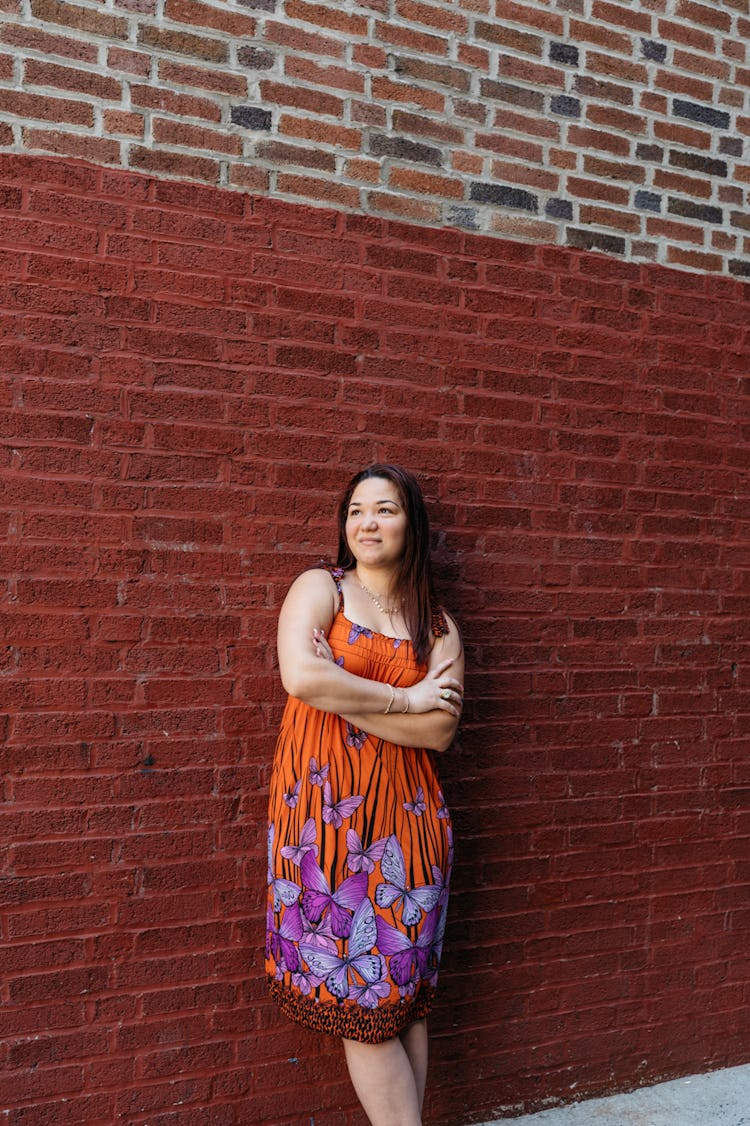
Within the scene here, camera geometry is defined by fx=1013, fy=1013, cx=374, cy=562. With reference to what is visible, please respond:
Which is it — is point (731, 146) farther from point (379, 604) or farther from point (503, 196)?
point (379, 604)

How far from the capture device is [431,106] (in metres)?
3.45

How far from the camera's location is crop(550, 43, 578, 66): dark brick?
366 cm

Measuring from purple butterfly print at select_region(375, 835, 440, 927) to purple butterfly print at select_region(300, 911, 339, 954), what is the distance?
0.50ft

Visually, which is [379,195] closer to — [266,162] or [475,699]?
[266,162]

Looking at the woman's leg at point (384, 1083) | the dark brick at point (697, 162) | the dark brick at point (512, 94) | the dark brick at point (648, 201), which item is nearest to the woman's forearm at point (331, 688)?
the woman's leg at point (384, 1083)

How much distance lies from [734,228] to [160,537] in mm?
2612

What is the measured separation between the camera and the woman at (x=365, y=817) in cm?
281

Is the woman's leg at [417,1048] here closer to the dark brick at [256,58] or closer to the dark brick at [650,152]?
the dark brick at [256,58]

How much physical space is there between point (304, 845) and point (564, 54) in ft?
9.56

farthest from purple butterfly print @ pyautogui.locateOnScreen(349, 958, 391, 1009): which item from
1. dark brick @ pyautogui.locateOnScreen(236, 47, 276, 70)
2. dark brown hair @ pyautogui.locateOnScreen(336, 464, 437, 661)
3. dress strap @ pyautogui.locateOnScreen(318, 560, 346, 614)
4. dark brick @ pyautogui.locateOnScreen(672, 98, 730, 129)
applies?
dark brick @ pyautogui.locateOnScreen(672, 98, 730, 129)

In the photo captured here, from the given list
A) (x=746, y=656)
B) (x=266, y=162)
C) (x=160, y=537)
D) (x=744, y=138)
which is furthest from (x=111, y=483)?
(x=744, y=138)

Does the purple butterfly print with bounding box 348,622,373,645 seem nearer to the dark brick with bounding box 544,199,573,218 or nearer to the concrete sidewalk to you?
the dark brick with bounding box 544,199,573,218

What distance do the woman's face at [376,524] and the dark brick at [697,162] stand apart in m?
1.93

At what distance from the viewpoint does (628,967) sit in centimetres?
379
